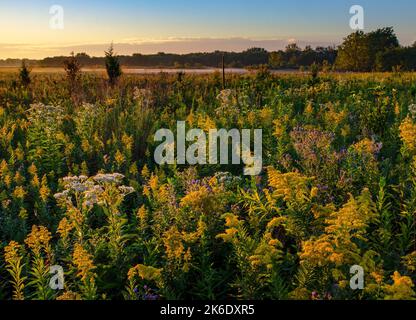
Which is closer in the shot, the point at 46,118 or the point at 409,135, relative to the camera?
the point at 409,135

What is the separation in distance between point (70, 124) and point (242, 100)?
398 centimetres

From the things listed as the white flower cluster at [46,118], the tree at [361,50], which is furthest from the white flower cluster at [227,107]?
the tree at [361,50]

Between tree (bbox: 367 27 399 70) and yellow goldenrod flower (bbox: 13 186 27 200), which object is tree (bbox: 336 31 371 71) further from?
yellow goldenrod flower (bbox: 13 186 27 200)

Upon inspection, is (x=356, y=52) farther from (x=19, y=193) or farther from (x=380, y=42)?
(x=19, y=193)

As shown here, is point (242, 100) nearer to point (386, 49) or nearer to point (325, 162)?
point (325, 162)

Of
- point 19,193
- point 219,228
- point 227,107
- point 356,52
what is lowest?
point 219,228

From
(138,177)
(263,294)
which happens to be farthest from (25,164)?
(263,294)

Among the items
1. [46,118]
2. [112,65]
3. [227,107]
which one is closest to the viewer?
[46,118]

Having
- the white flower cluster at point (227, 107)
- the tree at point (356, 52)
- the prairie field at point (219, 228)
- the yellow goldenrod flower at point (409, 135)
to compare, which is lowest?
the prairie field at point (219, 228)

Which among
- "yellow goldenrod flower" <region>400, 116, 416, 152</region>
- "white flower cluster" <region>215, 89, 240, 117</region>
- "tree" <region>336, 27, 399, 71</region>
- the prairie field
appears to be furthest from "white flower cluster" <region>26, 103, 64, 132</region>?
"tree" <region>336, 27, 399, 71</region>

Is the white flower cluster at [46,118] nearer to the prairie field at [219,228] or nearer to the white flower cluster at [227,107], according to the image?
the prairie field at [219,228]

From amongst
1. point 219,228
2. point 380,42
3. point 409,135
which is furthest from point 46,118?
point 380,42

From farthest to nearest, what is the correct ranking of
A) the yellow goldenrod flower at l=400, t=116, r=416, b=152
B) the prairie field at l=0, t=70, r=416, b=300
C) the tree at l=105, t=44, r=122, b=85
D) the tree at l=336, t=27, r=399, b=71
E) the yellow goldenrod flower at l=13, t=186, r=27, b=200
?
the tree at l=336, t=27, r=399, b=71
the tree at l=105, t=44, r=122, b=85
the yellow goldenrod flower at l=400, t=116, r=416, b=152
the yellow goldenrod flower at l=13, t=186, r=27, b=200
the prairie field at l=0, t=70, r=416, b=300

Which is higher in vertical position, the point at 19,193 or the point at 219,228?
the point at 19,193
